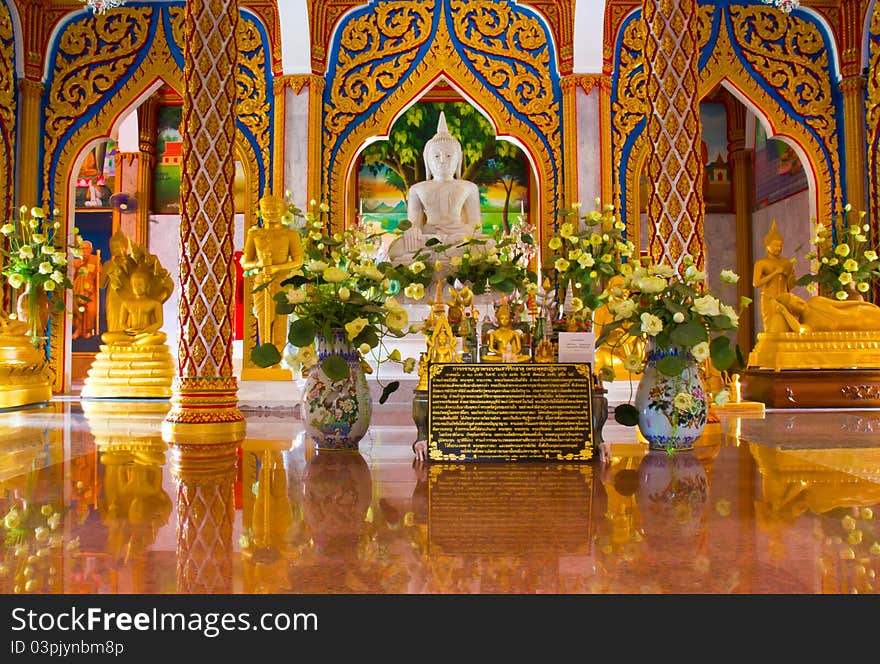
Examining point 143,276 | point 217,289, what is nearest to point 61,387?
point 143,276

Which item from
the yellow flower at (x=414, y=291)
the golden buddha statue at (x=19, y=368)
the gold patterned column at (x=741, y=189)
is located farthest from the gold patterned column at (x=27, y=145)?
the gold patterned column at (x=741, y=189)

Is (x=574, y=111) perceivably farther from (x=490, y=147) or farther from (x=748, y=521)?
(x=748, y=521)

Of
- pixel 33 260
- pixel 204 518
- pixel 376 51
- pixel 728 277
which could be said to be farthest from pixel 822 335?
pixel 33 260

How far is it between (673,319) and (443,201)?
256 inches

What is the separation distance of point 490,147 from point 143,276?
812 centimetres

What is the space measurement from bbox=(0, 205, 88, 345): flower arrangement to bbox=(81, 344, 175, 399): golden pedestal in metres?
0.94

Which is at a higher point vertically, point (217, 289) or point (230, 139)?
point (230, 139)

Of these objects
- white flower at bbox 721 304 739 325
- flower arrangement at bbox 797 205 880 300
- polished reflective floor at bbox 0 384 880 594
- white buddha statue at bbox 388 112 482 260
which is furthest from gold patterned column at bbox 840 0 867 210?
white flower at bbox 721 304 739 325

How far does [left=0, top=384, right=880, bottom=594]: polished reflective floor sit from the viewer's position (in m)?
1.75

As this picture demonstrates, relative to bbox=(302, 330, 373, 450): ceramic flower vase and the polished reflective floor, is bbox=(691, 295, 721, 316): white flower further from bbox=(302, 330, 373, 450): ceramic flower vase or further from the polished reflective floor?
bbox=(302, 330, 373, 450): ceramic flower vase

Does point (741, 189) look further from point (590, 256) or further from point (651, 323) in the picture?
point (651, 323)
